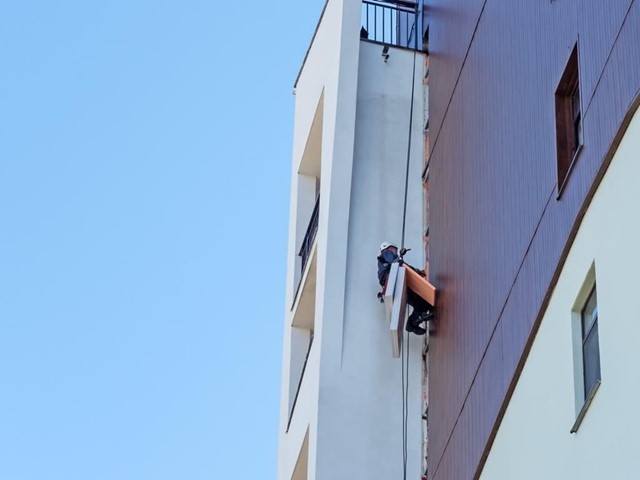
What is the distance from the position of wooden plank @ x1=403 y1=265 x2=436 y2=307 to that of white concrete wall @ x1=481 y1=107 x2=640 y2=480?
20.3 feet

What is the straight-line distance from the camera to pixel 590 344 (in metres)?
15.3

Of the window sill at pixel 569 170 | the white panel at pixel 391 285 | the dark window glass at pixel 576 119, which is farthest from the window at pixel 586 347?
the white panel at pixel 391 285

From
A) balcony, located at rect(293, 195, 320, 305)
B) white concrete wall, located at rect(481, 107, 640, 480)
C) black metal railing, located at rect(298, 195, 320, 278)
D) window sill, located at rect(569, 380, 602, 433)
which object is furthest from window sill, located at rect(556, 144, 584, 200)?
black metal railing, located at rect(298, 195, 320, 278)

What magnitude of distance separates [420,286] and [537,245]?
6378 millimetres

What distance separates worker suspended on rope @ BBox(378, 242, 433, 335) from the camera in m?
23.8

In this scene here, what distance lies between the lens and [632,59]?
1497cm

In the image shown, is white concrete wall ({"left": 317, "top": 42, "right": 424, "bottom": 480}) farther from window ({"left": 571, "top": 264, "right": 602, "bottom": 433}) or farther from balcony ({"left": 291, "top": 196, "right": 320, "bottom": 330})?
window ({"left": 571, "top": 264, "right": 602, "bottom": 433})

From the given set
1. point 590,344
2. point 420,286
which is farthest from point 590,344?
point 420,286

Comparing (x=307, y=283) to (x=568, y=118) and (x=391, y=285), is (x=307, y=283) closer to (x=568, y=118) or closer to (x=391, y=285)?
(x=391, y=285)

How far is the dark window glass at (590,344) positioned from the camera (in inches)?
589

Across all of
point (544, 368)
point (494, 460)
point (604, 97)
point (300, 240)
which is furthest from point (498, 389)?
point (300, 240)

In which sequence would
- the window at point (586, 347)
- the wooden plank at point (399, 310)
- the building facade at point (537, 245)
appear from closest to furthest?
the building facade at point (537, 245) < the window at point (586, 347) < the wooden plank at point (399, 310)

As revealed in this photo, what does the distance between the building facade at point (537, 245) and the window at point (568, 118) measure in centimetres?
2

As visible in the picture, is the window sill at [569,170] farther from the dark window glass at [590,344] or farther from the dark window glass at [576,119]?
the dark window glass at [590,344]
